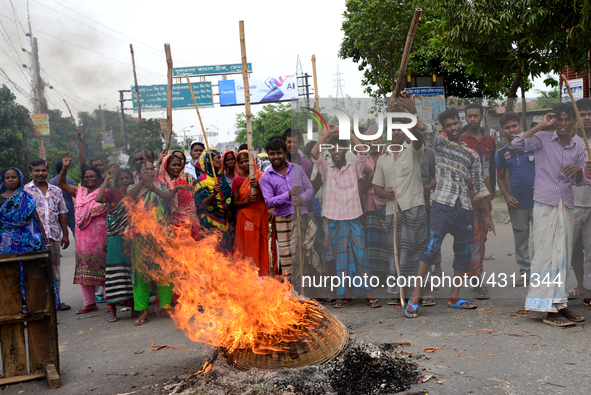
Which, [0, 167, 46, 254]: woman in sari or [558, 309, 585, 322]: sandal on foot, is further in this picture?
[0, 167, 46, 254]: woman in sari

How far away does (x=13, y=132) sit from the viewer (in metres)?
20.7

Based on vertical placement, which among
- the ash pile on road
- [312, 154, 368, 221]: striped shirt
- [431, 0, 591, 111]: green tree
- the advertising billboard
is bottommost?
the ash pile on road

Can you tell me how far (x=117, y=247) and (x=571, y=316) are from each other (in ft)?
16.4

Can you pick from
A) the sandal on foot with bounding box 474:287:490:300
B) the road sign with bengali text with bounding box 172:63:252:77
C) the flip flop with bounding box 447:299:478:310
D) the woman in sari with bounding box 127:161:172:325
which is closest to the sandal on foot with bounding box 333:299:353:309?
the flip flop with bounding box 447:299:478:310

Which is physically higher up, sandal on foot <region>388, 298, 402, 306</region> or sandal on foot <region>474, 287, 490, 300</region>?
sandal on foot <region>474, 287, 490, 300</region>

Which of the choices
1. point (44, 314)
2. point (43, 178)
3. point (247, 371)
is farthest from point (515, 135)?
point (43, 178)

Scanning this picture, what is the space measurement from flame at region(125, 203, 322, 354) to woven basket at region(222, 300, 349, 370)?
0.13ft

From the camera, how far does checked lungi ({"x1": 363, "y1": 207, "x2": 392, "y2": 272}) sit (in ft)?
19.0

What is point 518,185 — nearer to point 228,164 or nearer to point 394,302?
point 394,302

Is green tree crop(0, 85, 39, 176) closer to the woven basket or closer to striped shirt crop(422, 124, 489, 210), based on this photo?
striped shirt crop(422, 124, 489, 210)

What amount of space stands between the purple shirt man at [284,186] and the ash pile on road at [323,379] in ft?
7.33

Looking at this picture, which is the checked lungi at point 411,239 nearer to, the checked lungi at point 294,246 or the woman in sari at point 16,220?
the checked lungi at point 294,246

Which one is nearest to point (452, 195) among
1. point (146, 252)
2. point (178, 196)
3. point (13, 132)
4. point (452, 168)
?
point (452, 168)

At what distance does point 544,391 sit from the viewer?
11.1 ft
